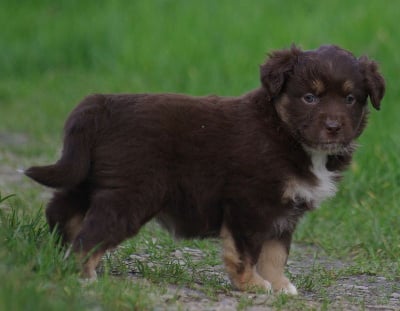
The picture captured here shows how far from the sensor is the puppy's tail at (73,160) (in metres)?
6.02

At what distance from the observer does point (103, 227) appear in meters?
5.86

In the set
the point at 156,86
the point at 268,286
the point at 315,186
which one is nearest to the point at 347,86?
the point at 315,186

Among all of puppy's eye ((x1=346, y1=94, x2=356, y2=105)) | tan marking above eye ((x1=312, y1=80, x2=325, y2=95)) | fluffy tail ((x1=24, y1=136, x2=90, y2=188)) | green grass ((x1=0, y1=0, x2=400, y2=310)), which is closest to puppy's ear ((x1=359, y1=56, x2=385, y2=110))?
puppy's eye ((x1=346, y1=94, x2=356, y2=105))

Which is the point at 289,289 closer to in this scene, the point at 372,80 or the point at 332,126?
the point at 332,126

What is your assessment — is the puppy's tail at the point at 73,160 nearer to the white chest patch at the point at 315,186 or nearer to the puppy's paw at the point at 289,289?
the white chest patch at the point at 315,186

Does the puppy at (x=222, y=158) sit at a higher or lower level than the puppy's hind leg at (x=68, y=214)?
higher

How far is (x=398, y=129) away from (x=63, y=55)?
703cm

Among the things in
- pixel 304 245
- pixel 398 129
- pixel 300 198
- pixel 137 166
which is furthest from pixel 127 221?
pixel 398 129

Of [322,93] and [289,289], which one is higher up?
[322,93]

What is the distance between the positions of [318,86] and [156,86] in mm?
7775

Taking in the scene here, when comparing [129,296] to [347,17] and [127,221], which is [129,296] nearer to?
[127,221]

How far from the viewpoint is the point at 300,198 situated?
20.4ft

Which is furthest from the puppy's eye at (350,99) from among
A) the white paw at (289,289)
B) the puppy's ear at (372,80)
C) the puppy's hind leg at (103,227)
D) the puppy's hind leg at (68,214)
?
the puppy's hind leg at (68,214)

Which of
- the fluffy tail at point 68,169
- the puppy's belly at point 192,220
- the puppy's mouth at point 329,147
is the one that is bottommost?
the puppy's belly at point 192,220
